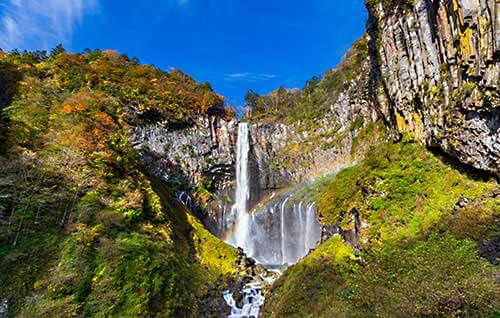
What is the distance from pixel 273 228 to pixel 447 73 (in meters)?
18.3

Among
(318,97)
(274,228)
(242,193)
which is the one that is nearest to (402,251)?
(274,228)

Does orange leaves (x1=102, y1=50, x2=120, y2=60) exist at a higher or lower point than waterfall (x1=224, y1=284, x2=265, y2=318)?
higher

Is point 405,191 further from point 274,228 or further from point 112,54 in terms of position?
point 112,54

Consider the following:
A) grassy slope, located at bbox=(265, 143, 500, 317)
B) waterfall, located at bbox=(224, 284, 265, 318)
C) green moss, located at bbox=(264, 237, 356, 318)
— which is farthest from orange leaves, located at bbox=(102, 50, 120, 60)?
green moss, located at bbox=(264, 237, 356, 318)

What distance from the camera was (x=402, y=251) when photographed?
971cm

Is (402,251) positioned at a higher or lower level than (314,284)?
higher

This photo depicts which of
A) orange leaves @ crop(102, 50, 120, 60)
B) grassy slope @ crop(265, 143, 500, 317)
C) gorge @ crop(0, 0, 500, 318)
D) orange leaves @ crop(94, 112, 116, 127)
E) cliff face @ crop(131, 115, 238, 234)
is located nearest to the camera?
grassy slope @ crop(265, 143, 500, 317)

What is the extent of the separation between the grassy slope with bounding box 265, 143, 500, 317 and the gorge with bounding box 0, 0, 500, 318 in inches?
2.0

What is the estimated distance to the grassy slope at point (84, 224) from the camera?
1091cm

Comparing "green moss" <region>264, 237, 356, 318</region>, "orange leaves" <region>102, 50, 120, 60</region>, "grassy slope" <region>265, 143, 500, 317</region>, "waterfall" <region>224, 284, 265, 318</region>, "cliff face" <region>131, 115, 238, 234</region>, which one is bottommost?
"waterfall" <region>224, 284, 265, 318</region>

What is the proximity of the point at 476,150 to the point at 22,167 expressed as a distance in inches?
748

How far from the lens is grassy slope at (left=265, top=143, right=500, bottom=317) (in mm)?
6883

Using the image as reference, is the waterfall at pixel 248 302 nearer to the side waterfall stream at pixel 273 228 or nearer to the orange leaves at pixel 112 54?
the side waterfall stream at pixel 273 228

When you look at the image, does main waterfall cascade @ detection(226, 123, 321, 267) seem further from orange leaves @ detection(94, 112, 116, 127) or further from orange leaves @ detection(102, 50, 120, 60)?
orange leaves @ detection(102, 50, 120, 60)
